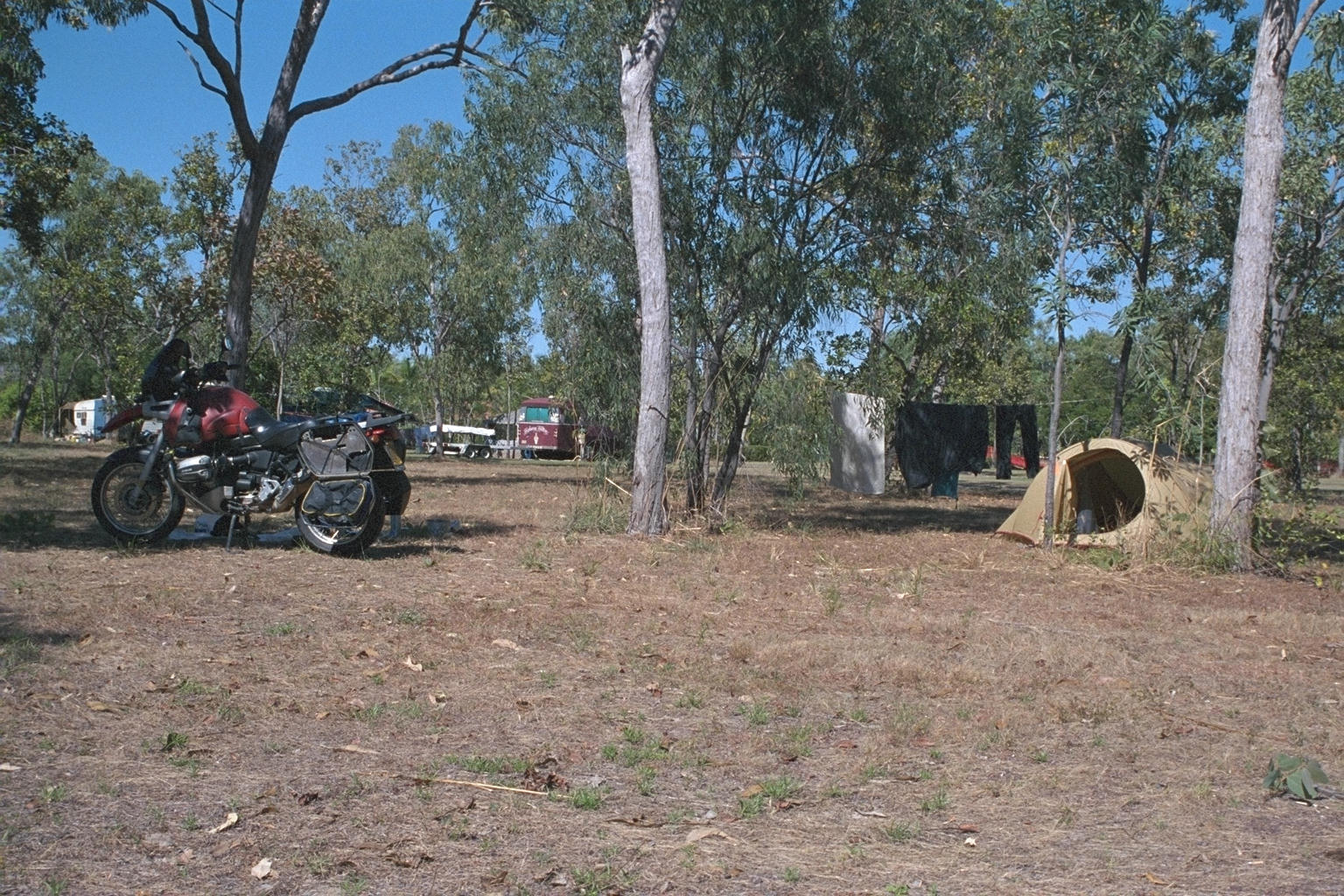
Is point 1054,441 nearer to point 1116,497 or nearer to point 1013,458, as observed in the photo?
point 1116,497

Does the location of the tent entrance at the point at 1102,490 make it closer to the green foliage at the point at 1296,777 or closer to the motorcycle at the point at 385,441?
the motorcycle at the point at 385,441

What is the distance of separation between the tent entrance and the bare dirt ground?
315 centimetres

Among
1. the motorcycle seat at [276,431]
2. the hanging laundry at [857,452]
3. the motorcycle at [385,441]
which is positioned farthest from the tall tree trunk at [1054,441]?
the hanging laundry at [857,452]

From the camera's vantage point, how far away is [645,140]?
12469 millimetres

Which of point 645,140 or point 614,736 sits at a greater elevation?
point 645,140

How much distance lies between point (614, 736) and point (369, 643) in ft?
6.71

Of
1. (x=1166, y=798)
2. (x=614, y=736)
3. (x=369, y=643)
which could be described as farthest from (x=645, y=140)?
(x=1166, y=798)

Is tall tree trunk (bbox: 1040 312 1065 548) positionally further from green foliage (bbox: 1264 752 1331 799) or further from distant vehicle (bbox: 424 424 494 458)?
distant vehicle (bbox: 424 424 494 458)

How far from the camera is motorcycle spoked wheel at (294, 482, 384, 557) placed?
9.19m

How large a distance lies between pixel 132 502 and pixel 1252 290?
1002 cm

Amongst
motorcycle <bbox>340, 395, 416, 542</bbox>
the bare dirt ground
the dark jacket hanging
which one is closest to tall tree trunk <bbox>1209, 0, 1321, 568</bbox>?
the bare dirt ground

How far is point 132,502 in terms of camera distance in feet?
30.3

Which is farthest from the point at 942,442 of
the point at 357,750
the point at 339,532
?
the point at 357,750

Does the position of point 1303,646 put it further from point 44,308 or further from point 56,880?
point 44,308
